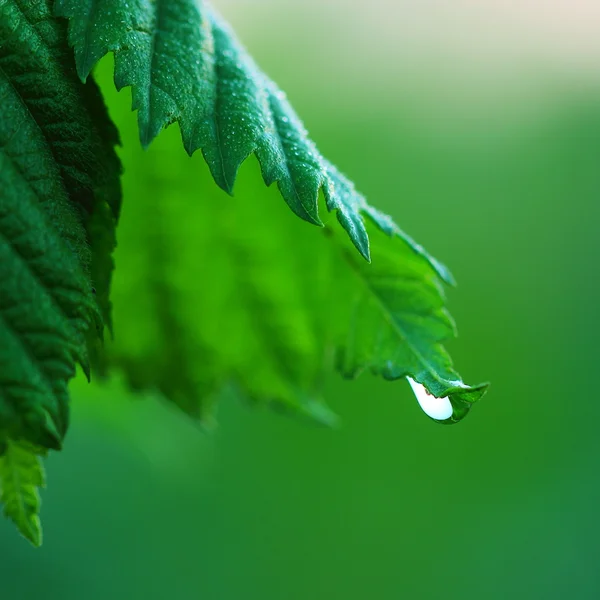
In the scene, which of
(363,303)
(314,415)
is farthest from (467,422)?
(363,303)

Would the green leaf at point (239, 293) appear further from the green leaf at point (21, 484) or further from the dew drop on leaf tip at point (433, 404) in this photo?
the green leaf at point (21, 484)

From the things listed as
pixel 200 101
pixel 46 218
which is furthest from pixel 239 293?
pixel 46 218

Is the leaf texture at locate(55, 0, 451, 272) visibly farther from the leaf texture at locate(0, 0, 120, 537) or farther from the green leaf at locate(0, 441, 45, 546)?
the green leaf at locate(0, 441, 45, 546)

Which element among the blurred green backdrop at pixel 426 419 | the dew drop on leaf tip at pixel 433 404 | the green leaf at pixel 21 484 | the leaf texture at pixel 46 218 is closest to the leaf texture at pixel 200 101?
the leaf texture at pixel 46 218

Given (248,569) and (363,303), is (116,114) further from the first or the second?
(248,569)

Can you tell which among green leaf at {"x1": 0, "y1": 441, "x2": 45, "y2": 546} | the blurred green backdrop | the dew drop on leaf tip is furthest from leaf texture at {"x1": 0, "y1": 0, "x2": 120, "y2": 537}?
the blurred green backdrop

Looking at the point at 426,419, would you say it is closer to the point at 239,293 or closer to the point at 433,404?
the point at 239,293
